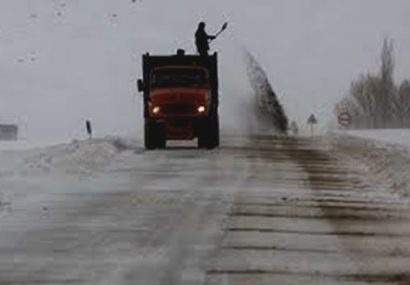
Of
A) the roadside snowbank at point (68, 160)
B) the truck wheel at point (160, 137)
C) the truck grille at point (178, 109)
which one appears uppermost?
the truck grille at point (178, 109)

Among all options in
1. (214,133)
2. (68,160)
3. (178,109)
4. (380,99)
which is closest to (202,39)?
(214,133)

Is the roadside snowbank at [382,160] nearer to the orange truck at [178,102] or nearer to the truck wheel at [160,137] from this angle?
the orange truck at [178,102]

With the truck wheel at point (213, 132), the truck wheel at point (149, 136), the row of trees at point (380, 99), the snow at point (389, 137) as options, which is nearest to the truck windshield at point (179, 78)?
the truck wheel at point (213, 132)

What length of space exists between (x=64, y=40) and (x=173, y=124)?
66.5 metres

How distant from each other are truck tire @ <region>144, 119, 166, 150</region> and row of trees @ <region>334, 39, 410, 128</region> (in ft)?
186

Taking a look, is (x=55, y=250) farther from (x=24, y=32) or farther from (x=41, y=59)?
(x=24, y=32)

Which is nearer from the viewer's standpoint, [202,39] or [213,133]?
[213,133]

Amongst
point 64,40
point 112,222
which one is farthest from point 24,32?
point 112,222

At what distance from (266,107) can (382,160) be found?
1254 inches

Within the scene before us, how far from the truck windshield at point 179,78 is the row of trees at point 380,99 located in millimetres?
56558

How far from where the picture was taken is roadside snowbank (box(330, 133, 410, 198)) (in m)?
21.5

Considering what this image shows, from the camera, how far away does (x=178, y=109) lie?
32.4m

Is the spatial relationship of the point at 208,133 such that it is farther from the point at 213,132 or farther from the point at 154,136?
the point at 154,136

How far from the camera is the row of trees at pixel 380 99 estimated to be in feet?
297
